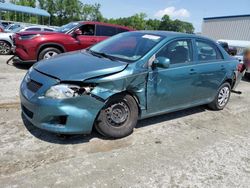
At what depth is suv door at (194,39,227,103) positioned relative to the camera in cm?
494

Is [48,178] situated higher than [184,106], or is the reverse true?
[184,106]

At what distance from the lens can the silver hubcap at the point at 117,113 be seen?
3.80 metres

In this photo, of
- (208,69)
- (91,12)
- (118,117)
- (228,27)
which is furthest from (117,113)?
(91,12)

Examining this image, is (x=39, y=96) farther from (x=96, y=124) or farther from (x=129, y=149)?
(x=129, y=149)

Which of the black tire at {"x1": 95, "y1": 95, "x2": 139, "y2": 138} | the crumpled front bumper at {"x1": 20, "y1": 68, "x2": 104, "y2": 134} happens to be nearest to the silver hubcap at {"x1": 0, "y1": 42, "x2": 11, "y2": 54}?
the crumpled front bumper at {"x1": 20, "y1": 68, "x2": 104, "y2": 134}

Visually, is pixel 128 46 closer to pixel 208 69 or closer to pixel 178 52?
pixel 178 52

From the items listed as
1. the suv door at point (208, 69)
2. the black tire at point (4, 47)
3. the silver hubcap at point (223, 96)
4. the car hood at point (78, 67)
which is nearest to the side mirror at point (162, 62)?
the car hood at point (78, 67)

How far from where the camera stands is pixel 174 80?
4.37m

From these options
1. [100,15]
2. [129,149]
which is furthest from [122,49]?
[100,15]

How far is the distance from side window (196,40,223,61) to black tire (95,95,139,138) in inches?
71.9

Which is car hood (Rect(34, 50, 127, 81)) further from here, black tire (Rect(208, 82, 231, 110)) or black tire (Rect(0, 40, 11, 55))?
black tire (Rect(0, 40, 11, 55))

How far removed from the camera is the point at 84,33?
30.5 ft

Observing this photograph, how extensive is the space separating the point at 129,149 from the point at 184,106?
1643mm

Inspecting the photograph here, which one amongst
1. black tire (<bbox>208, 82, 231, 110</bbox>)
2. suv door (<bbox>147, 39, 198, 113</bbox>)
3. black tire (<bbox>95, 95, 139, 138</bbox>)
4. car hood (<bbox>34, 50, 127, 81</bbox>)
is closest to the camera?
car hood (<bbox>34, 50, 127, 81</bbox>)
